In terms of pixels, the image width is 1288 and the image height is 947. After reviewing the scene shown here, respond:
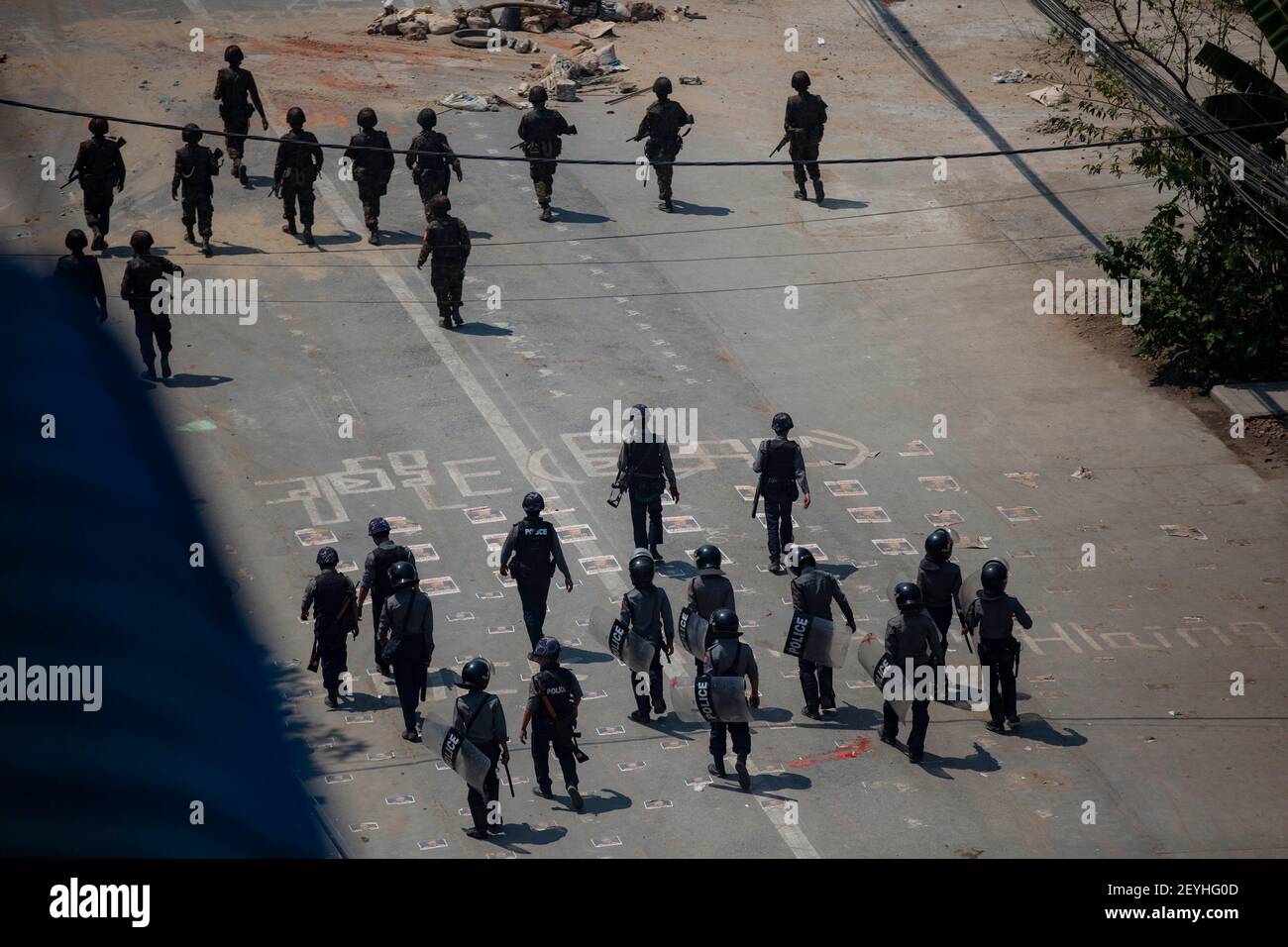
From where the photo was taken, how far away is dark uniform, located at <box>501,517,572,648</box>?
17797mm

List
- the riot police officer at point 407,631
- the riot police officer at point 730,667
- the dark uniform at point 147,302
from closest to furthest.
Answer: the riot police officer at point 730,667
the riot police officer at point 407,631
the dark uniform at point 147,302

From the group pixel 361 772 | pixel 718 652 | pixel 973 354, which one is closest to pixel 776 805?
pixel 718 652

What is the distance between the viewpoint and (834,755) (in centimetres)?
1662

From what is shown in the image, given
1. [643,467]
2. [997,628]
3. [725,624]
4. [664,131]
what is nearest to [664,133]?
[664,131]

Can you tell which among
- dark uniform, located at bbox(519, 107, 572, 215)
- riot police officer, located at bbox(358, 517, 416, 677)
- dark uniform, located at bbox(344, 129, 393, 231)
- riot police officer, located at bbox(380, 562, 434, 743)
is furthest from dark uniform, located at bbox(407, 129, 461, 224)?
riot police officer, located at bbox(380, 562, 434, 743)

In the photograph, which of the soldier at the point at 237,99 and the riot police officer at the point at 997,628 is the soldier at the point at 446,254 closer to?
the soldier at the point at 237,99

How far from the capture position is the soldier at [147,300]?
23.3 meters

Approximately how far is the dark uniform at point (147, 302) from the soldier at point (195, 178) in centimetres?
308

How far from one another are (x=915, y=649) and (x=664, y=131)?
1533 cm

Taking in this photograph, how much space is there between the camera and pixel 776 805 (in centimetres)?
1574

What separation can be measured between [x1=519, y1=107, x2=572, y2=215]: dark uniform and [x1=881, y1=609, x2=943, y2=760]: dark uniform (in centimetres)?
1441

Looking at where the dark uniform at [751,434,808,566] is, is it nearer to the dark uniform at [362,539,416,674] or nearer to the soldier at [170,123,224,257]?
the dark uniform at [362,539,416,674]

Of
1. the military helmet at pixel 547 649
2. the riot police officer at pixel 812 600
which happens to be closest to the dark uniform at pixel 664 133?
the riot police officer at pixel 812 600

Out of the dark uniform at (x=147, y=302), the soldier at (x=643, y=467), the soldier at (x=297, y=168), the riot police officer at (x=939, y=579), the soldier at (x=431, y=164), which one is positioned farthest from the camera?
the soldier at (x=431, y=164)
